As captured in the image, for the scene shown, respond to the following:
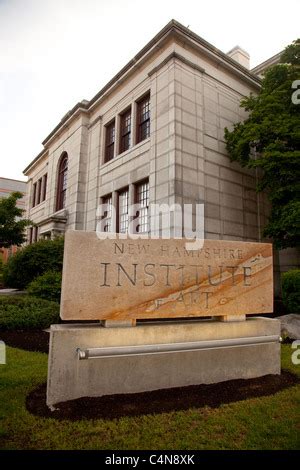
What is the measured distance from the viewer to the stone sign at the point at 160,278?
13.0 feet

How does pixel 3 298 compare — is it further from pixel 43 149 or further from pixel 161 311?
pixel 43 149

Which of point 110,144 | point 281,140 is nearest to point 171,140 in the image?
point 281,140

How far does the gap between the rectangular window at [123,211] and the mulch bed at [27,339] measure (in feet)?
27.0

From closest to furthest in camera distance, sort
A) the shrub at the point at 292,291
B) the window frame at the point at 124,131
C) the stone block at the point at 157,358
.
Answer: the stone block at the point at 157,358, the shrub at the point at 292,291, the window frame at the point at 124,131

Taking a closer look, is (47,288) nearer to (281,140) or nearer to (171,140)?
(171,140)

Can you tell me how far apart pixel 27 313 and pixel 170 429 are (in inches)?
243

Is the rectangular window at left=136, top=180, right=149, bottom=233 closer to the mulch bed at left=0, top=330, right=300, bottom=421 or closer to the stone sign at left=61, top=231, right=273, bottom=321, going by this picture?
the stone sign at left=61, top=231, right=273, bottom=321

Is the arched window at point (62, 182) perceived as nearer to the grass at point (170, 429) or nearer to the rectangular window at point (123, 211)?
the rectangular window at point (123, 211)

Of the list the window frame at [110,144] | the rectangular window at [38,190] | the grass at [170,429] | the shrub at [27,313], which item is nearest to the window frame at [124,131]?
the window frame at [110,144]

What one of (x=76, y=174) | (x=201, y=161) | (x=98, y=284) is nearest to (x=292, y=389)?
(x=98, y=284)

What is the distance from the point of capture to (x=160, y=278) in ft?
14.5

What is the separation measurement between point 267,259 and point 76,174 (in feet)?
52.5
